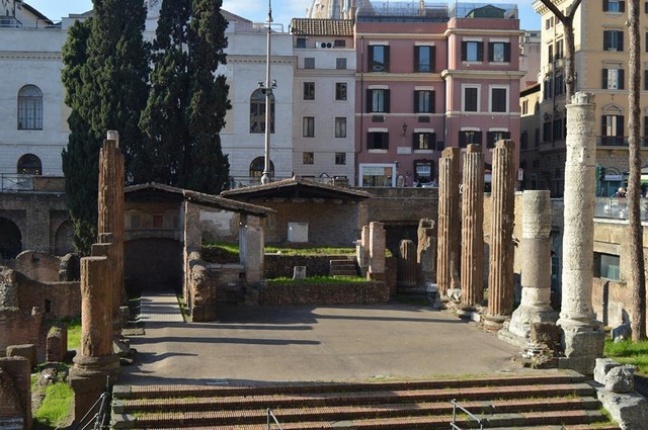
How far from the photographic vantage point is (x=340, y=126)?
47500 millimetres

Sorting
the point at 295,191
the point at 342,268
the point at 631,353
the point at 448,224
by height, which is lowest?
the point at 631,353

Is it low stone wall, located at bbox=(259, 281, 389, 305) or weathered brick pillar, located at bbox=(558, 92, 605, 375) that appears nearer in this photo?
weathered brick pillar, located at bbox=(558, 92, 605, 375)

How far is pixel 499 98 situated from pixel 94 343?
119 ft

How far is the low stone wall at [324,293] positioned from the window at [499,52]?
80.3 feet

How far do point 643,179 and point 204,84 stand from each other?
1980 cm

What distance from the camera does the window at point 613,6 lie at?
46562mm

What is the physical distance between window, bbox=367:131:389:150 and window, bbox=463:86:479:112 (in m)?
4.93

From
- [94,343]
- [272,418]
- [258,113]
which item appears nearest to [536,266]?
[272,418]

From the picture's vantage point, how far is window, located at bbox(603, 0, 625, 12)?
46.6m

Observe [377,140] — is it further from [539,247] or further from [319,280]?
[539,247]

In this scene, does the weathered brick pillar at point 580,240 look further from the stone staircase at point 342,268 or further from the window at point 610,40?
the window at point 610,40

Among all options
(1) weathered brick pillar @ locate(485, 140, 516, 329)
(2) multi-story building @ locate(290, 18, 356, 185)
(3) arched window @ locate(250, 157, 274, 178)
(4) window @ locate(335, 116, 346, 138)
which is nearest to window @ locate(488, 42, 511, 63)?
(2) multi-story building @ locate(290, 18, 356, 185)

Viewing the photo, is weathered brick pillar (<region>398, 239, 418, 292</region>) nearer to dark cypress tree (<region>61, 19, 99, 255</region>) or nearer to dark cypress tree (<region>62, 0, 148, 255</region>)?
dark cypress tree (<region>62, 0, 148, 255</region>)

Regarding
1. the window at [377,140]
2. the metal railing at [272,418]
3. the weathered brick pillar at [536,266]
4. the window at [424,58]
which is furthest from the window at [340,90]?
the metal railing at [272,418]
